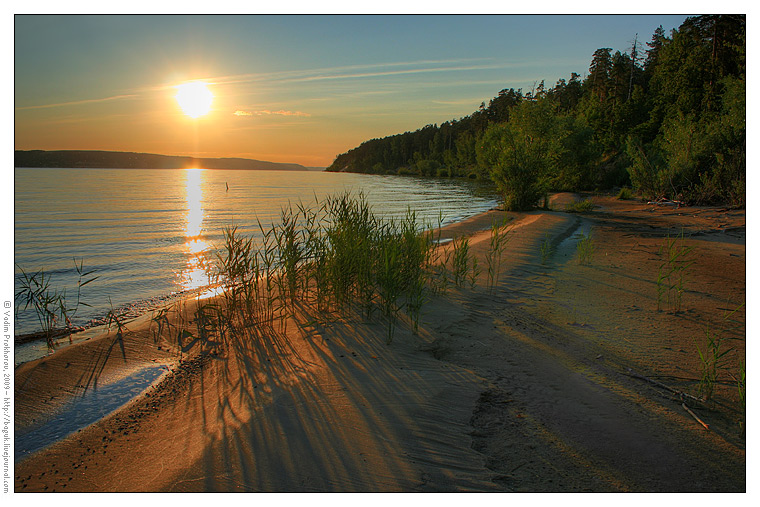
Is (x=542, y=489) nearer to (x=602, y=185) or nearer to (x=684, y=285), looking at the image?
(x=684, y=285)

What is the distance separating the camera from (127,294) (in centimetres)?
847

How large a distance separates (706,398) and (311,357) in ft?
13.4

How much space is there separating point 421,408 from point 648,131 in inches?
2084

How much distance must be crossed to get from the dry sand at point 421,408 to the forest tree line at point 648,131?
55.5 feet

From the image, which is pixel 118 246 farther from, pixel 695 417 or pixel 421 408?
pixel 695 417

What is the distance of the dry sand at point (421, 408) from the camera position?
2963 millimetres

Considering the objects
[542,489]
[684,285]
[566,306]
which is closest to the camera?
[542,489]

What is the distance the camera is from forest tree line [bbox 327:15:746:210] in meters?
20.5

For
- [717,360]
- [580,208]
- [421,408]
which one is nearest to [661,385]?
[717,360]

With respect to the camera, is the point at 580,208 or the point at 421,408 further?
the point at 580,208

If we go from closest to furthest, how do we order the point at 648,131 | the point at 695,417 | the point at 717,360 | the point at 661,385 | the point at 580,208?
the point at 695,417 < the point at 661,385 < the point at 717,360 < the point at 580,208 < the point at 648,131

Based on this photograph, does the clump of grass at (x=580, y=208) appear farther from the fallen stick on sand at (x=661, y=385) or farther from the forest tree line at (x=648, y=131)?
the fallen stick on sand at (x=661, y=385)

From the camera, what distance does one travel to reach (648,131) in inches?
1767

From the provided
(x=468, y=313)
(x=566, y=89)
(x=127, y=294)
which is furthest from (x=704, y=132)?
(x=566, y=89)
